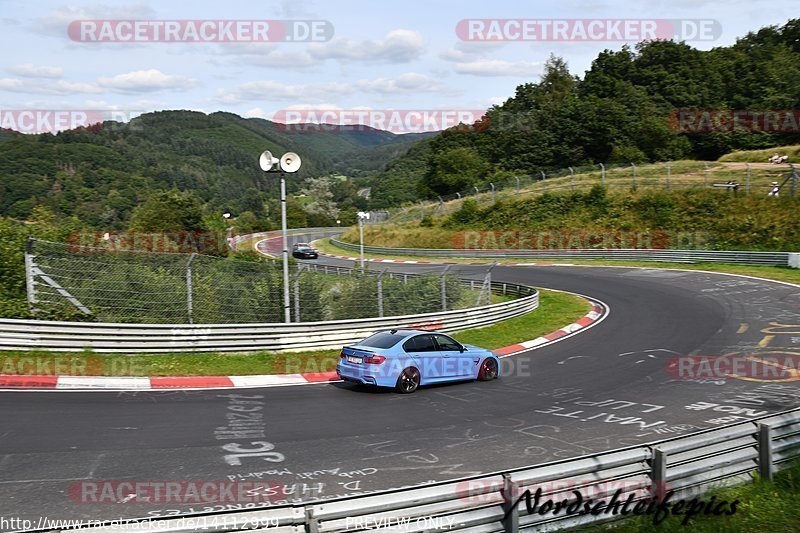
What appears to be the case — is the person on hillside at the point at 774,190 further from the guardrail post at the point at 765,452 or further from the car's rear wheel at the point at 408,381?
the guardrail post at the point at 765,452

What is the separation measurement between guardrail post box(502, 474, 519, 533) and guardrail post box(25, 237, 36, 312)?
45.7 feet

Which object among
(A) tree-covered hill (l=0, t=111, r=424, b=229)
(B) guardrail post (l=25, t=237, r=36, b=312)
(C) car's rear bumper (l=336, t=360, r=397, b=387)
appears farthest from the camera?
(A) tree-covered hill (l=0, t=111, r=424, b=229)

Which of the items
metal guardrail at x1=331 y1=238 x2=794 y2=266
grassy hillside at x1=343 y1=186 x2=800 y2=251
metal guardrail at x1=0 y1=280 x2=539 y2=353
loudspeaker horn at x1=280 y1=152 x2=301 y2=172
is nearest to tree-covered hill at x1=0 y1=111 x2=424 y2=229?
grassy hillside at x1=343 y1=186 x2=800 y2=251

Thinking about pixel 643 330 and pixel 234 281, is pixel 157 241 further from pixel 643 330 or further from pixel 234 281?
pixel 643 330

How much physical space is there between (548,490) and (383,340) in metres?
8.88

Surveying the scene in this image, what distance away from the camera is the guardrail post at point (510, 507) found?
6.08 metres

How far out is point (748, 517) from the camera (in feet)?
24.0

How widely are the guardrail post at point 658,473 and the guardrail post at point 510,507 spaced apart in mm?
1952

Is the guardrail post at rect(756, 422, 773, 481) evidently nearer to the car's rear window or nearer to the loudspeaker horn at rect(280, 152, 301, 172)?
A: the car's rear window

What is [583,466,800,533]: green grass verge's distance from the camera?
22.8 feet

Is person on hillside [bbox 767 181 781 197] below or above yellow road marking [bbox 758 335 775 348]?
above

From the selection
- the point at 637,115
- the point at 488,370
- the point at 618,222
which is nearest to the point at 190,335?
the point at 488,370

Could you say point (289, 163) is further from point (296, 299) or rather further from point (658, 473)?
point (658, 473)

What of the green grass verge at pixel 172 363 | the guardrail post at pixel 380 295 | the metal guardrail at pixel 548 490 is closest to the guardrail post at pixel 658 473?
the metal guardrail at pixel 548 490
